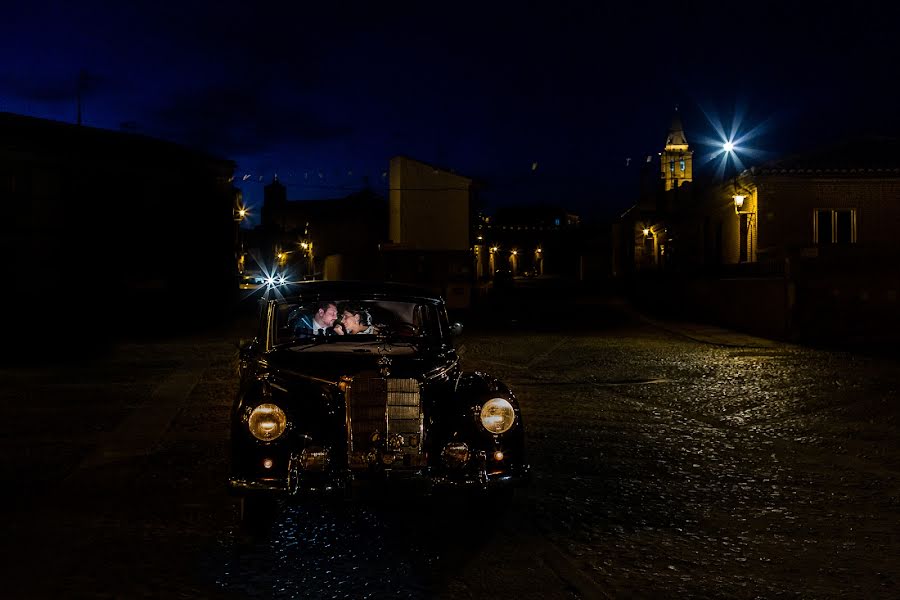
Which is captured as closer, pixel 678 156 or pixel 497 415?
pixel 497 415

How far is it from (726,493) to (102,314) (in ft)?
91.0

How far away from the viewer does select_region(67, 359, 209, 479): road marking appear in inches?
332

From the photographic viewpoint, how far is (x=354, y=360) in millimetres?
6242

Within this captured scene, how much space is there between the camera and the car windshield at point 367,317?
754 cm

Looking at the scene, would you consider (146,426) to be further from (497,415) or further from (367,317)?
(497,415)

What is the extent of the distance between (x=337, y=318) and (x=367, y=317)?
259mm

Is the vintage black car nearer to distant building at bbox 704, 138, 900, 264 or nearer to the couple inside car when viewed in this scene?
the couple inside car

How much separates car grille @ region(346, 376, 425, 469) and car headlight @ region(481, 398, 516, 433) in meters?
0.44

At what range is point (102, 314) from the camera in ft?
101

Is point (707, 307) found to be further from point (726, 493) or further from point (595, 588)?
point (595, 588)

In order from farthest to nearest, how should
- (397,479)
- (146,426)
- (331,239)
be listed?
(331,239) < (146,426) < (397,479)

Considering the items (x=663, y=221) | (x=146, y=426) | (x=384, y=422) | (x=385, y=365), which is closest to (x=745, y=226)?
(x=663, y=221)

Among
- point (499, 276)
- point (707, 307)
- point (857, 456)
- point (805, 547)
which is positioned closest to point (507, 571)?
point (805, 547)

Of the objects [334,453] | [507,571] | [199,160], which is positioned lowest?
[507,571]
